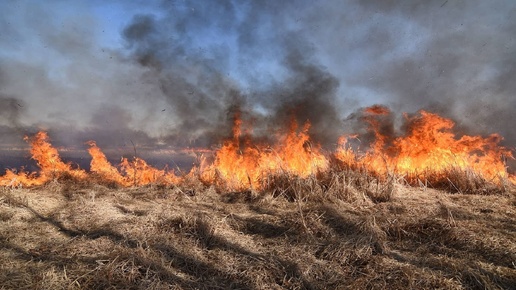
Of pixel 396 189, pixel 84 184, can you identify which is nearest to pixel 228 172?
pixel 84 184

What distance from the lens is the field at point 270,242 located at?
11.6 ft

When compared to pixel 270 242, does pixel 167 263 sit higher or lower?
lower

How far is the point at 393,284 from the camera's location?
3414 millimetres

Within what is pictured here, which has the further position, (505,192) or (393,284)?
(505,192)

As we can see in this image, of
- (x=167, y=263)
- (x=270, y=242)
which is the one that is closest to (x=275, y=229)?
(x=270, y=242)

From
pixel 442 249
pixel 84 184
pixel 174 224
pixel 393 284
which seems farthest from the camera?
pixel 84 184

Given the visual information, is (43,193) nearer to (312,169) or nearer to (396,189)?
(312,169)

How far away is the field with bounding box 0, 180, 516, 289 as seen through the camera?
3.53m

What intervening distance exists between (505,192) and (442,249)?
158 inches

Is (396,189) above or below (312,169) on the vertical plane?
below

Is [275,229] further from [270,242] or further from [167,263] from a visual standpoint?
[167,263]

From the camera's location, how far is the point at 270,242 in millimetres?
4617

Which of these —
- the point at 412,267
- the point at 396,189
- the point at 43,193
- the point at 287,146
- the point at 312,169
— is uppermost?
Answer: the point at 287,146

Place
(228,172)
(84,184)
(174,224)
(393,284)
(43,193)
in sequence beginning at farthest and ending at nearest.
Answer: (228,172) → (84,184) → (43,193) → (174,224) → (393,284)
